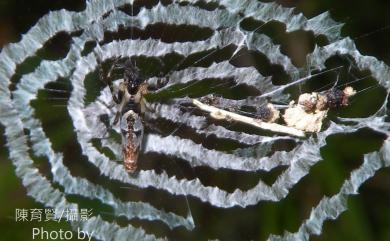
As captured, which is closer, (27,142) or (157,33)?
(157,33)

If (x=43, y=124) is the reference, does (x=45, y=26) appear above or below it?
above

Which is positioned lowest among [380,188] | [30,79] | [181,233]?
[181,233]

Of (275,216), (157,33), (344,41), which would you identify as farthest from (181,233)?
(344,41)

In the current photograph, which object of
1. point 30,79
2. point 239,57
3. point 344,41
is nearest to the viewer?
point 344,41

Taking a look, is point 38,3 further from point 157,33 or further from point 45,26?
point 157,33
